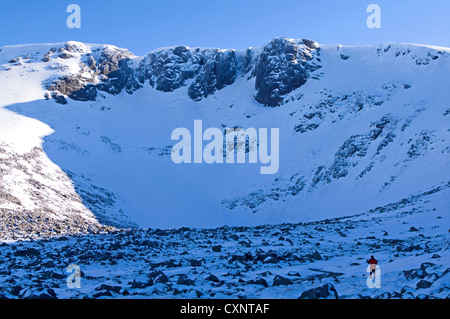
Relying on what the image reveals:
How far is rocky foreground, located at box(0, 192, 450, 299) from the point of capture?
1127 cm

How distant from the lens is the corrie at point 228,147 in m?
71.5

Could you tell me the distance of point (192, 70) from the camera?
112 metres

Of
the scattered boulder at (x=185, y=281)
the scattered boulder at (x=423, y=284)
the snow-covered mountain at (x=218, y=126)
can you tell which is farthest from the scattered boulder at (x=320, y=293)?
the snow-covered mountain at (x=218, y=126)

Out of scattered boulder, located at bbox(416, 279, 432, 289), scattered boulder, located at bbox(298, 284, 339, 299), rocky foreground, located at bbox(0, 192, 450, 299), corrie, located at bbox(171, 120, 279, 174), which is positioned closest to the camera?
scattered boulder, located at bbox(298, 284, 339, 299)

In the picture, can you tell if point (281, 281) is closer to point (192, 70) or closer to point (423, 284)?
point (423, 284)

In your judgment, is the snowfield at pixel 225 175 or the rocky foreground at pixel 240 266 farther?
the snowfield at pixel 225 175

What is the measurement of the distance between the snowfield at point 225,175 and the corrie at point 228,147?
7.13 feet

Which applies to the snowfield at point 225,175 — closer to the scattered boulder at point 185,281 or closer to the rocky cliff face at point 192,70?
the scattered boulder at point 185,281

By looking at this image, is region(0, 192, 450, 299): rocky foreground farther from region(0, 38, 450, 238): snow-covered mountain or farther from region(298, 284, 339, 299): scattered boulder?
region(0, 38, 450, 238): snow-covered mountain

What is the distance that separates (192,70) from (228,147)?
42.5m

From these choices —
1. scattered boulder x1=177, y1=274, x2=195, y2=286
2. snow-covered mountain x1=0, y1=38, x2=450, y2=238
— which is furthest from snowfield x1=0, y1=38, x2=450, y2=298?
snow-covered mountain x1=0, y1=38, x2=450, y2=238

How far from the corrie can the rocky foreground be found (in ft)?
143
